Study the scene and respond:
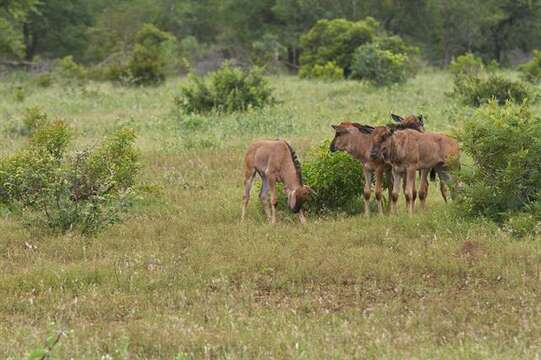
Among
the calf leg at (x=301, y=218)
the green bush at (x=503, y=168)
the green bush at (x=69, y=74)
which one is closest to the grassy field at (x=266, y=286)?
the calf leg at (x=301, y=218)

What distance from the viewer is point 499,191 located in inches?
378

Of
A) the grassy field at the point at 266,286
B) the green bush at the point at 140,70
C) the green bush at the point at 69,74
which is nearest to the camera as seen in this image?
the grassy field at the point at 266,286

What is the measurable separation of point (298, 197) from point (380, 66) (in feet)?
60.1

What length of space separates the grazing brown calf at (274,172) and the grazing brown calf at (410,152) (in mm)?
1016

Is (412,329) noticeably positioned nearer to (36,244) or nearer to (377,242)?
(377,242)

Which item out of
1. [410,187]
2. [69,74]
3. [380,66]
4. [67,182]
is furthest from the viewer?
[69,74]

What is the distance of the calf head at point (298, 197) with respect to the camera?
10.0 metres

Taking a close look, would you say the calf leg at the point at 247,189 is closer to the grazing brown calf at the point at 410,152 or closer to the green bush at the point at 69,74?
the grazing brown calf at the point at 410,152

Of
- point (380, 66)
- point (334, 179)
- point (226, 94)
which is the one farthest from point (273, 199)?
point (380, 66)

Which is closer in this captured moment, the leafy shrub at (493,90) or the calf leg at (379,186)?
the calf leg at (379,186)

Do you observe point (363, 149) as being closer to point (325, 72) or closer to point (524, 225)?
point (524, 225)

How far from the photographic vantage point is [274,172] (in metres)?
10.4

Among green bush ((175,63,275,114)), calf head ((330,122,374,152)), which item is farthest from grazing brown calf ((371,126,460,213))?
green bush ((175,63,275,114))

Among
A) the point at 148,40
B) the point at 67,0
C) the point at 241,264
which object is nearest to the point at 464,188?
the point at 241,264
